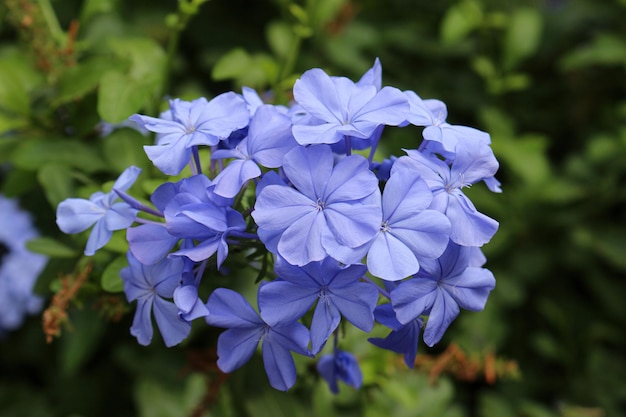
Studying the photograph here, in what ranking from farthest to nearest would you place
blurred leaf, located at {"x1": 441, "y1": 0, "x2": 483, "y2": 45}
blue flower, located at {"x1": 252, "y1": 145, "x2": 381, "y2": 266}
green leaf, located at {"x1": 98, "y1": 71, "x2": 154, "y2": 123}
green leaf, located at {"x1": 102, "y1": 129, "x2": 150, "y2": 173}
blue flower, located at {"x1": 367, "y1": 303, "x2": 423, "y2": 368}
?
blurred leaf, located at {"x1": 441, "y1": 0, "x2": 483, "y2": 45} → green leaf, located at {"x1": 102, "y1": 129, "x2": 150, "y2": 173} → green leaf, located at {"x1": 98, "y1": 71, "x2": 154, "y2": 123} → blue flower, located at {"x1": 367, "y1": 303, "x2": 423, "y2": 368} → blue flower, located at {"x1": 252, "y1": 145, "x2": 381, "y2": 266}

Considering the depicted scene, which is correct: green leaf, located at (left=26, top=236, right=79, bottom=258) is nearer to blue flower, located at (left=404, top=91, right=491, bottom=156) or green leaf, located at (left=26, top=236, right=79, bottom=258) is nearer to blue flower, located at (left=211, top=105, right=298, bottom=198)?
blue flower, located at (left=211, top=105, right=298, bottom=198)

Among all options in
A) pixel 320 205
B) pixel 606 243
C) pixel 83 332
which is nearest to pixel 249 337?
pixel 320 205

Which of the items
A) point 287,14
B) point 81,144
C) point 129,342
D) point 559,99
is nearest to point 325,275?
point 81,144

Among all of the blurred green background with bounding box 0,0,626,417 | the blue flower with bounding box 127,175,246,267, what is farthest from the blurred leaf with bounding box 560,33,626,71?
the blue flower with bounding box 127,175,246,267

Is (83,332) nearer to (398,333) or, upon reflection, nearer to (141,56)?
(141,56)

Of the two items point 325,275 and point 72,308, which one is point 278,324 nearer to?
point 325,275
